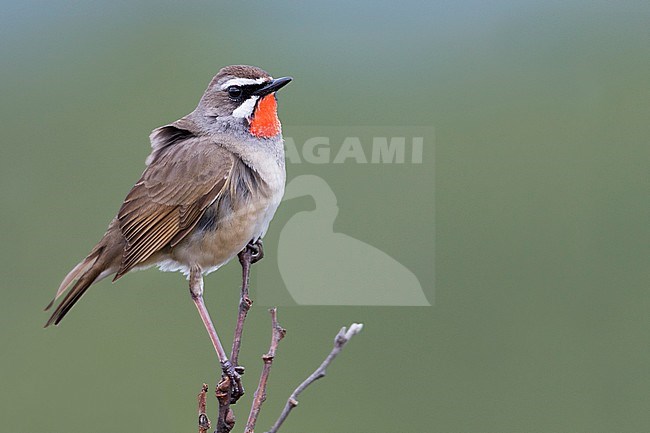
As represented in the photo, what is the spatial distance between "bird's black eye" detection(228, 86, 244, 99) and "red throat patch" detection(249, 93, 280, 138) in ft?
0.28

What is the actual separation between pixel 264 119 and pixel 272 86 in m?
0.20

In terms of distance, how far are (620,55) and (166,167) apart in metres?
13.6

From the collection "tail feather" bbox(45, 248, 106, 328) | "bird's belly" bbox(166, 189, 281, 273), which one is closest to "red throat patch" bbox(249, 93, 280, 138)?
"bird's belly" bbox(166, 189, 281, 273)

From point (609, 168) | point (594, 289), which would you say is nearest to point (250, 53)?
→ point (609, 168)

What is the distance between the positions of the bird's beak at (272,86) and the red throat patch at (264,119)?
2.4 inches

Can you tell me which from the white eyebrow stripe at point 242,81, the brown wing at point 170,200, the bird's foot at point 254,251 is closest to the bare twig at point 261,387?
the bird's foot at point 254,251

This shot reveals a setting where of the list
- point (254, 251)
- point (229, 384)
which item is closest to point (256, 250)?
point (254, 251)

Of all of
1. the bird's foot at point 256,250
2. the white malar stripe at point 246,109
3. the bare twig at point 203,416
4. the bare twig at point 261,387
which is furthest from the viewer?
the white malar stripe at point 246,109

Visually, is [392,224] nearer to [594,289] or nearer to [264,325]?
[264,325]

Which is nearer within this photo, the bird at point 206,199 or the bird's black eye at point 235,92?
the bird at point 206,199

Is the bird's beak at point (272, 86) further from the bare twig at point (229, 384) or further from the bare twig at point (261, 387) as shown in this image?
the bare twig at point (261, 387)

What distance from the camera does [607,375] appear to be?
34.4ft

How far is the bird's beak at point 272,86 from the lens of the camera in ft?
13.7

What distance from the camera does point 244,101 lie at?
4.40 m
